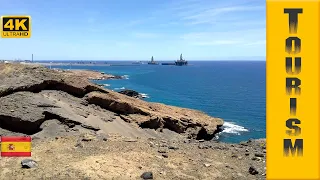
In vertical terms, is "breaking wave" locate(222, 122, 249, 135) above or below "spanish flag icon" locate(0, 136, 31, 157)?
below

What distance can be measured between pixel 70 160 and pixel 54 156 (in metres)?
1.34

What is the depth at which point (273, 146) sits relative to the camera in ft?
25.6

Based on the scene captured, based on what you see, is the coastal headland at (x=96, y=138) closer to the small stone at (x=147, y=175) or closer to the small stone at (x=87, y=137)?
the small stone at (x=147, y=175)

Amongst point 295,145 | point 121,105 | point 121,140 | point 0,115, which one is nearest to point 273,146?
point 295,145

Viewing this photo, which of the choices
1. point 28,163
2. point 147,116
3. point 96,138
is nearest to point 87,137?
point 96,138

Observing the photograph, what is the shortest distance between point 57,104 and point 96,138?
268 inches

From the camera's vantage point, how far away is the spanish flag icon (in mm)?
17828

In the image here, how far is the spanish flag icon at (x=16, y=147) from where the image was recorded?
17.8 m

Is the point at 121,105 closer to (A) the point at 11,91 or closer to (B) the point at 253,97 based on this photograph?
(A) the point at 11,91

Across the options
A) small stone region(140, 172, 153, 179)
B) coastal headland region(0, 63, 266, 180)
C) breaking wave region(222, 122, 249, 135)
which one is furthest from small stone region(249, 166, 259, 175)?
breaking wave region(222, 122, 249, 135)

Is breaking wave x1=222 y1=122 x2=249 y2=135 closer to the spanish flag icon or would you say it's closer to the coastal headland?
the coastal headland

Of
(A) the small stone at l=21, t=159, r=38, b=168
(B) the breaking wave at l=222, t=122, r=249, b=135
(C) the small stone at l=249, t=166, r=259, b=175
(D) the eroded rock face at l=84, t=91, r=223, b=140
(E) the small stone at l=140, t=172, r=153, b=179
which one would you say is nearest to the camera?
(E) the small stone at l=140, t=172, r=153, b=179

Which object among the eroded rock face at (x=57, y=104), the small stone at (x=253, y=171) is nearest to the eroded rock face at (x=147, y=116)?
the eroded rock face at (x=57, y=104)

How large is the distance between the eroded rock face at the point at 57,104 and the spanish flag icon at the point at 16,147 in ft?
19.3
